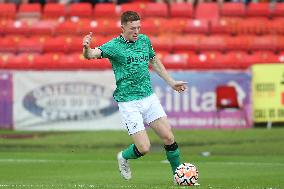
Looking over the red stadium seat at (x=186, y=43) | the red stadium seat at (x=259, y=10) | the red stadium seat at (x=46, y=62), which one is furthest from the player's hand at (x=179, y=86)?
the red stadium seat at (x=259, y=10)

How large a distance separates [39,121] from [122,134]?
9.77 ft

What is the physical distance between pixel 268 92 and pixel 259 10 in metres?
6.20

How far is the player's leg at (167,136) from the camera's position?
15633 mm

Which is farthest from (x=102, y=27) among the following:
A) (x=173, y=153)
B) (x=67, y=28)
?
(x=173, y=153)

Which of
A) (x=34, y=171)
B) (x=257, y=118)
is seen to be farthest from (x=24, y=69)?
(x=34, y=171)

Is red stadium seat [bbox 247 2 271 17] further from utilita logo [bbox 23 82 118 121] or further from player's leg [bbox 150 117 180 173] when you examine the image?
player's leg [bbox 150 117 180 173]

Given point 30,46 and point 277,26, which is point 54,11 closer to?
point 30,46

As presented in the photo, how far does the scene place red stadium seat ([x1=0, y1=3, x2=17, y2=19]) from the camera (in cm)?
3594

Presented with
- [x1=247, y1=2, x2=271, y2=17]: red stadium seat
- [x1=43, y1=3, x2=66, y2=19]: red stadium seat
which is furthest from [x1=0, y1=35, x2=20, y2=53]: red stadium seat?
[x1=247, y1=2, x2=271, y2=17]: red stadium seat

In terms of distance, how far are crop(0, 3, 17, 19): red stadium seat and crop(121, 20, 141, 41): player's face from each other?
20.8m

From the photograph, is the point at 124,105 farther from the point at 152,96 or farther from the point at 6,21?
the point at 6,21

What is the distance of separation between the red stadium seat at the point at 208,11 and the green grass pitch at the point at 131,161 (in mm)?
7287

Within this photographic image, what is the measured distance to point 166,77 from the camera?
15.9m

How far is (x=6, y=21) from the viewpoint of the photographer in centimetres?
3556
